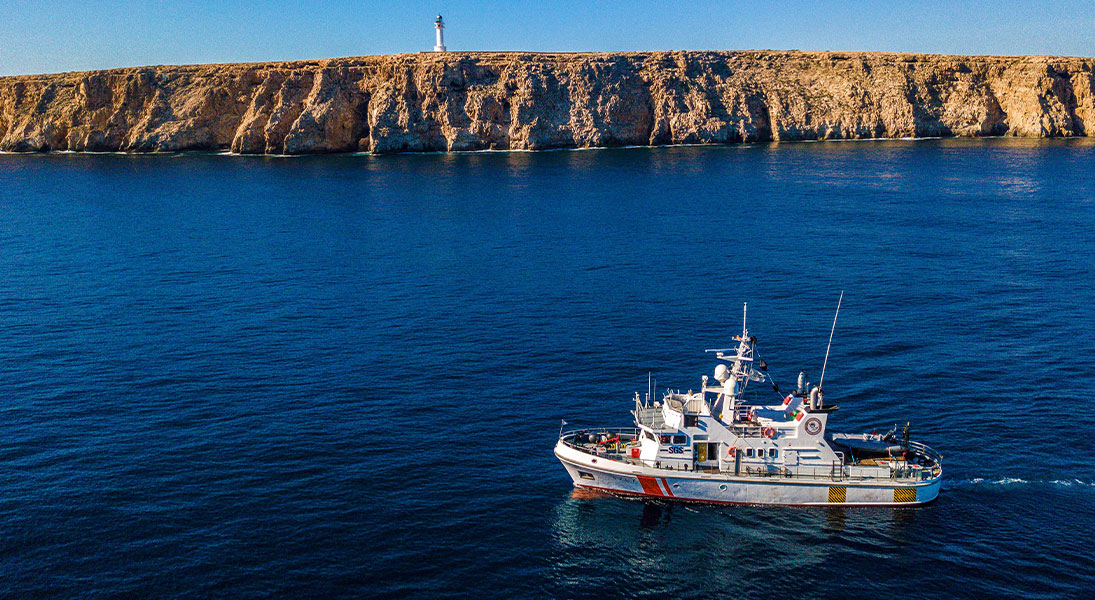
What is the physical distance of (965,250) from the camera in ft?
368

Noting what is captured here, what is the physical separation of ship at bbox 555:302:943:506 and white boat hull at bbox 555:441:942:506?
2.4 inches

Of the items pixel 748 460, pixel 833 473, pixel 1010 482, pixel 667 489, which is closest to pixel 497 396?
pixel 667 489

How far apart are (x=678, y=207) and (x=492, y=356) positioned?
277ft

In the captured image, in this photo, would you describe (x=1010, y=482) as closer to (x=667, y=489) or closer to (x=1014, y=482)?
(x=1014, y=482)

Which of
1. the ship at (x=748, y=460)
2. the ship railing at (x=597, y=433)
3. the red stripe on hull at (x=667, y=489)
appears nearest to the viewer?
the ship at (x=748, y=460)

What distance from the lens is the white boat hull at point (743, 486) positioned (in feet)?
167

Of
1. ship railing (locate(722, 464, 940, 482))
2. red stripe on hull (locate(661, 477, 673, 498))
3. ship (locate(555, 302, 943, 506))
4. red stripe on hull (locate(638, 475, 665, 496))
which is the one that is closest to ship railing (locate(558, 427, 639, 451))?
ship (locate(555, 302, 943, 506))

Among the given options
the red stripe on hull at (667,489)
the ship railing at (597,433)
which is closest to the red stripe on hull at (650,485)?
the red stripe on hull at (667,489)

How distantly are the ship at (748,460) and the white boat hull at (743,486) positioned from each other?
0.20ft

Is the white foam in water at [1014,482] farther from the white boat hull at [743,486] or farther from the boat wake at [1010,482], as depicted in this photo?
the white boat hull at [743,486]

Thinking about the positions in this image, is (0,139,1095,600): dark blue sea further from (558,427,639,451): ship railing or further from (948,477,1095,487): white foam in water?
(558,427,639,451): ship railing

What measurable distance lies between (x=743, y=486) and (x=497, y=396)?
21480mm

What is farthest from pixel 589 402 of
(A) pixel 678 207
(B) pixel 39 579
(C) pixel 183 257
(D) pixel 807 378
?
(A) pixel 678 207

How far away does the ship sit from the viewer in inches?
2012
